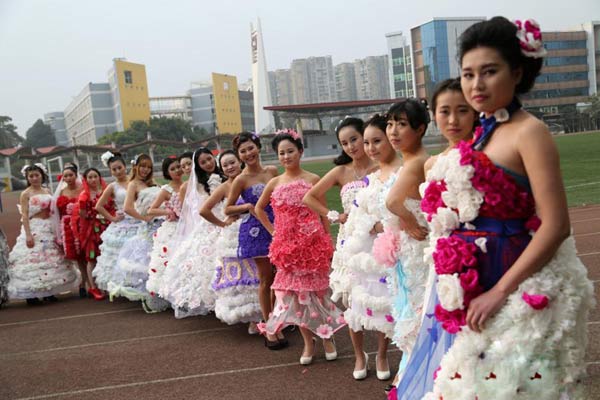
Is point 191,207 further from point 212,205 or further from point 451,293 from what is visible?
point 451,293

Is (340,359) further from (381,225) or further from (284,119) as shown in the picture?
(284,119)

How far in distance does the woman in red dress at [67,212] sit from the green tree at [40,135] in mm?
110957

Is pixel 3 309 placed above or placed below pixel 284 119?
below

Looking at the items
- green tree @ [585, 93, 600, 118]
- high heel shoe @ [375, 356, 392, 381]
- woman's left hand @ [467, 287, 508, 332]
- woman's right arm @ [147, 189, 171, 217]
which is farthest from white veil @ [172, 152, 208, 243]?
green tree @ [585, 93, 600, 118]

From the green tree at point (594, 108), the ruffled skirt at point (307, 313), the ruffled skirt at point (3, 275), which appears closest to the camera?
the ruffled skirt at point (307, 313)

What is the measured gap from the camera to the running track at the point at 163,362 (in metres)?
4.54

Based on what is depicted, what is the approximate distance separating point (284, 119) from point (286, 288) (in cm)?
7306

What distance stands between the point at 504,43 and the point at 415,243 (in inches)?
66.9

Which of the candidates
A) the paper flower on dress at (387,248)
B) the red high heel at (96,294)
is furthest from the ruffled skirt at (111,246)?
the paper flower on dress at (387,248)

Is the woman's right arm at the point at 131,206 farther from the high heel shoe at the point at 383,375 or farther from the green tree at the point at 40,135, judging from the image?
the green tree at the point at 40,135

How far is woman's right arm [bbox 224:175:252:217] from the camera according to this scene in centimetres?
578

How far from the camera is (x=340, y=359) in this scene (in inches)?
198

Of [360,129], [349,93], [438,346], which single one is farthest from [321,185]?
[349,93]

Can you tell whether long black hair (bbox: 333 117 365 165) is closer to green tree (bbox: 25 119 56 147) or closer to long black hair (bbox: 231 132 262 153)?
long black hair (bbox: 231 132 262 153)
